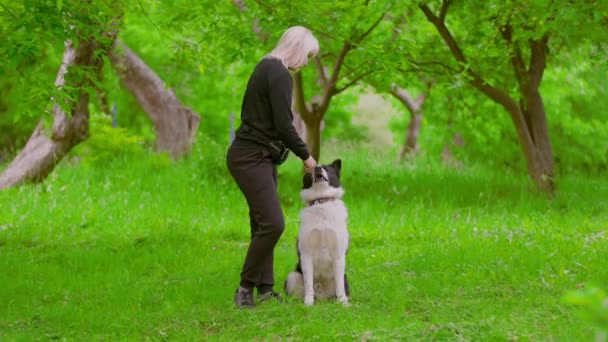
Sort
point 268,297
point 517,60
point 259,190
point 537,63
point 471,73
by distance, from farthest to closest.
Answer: point 517,60 < point 537,63 < point 471,73 < point 268,297 < point 259,190

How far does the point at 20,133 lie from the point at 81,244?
539 inches

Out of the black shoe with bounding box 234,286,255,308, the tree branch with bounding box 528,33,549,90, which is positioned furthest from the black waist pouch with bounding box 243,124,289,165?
the tree branch with bounding box 528,33,549,90

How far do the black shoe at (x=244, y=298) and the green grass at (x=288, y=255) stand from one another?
0.08 meters

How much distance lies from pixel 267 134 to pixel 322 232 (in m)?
0.91

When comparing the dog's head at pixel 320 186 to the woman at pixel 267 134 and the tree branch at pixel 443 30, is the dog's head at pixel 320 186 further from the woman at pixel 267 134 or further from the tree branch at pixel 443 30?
the tree branch at pixel 443 30

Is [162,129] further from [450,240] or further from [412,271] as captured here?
[412,271]

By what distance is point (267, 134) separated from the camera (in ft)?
21.4

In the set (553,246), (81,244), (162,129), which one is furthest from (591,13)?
(162,129)

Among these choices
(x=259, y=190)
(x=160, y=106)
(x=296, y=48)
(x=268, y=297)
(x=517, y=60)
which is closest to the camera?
(x=296, y=48)

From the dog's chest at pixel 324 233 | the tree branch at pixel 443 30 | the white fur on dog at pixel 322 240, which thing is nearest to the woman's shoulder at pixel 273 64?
the white fur on dog at pixel 322 240

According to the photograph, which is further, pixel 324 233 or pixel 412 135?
pixel 412 135

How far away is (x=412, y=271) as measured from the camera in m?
8.36

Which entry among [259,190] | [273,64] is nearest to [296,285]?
[259,190]

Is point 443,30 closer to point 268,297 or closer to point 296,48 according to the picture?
point 296,48
